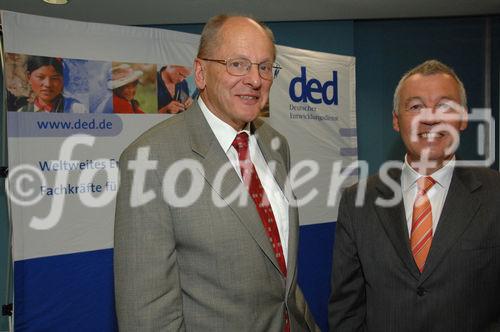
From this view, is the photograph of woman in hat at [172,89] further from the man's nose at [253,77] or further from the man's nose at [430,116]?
the man's nose at [430,116]

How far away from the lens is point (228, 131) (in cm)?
140

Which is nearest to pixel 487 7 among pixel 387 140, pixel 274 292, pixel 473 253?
pixel 387 140

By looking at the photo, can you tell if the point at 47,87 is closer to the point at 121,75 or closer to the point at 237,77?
the point at 121,75

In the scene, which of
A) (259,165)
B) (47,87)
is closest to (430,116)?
(259,165)

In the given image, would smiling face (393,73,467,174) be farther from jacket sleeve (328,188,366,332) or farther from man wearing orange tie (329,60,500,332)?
jacket sleeve (328,188,366,332)

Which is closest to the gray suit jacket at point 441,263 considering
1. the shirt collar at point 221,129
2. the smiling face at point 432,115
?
the smiling face at point 432,115

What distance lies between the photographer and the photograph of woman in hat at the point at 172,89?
2965 mm

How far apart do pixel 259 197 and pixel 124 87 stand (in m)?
1.76

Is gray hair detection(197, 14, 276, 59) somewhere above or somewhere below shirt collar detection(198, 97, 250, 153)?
above

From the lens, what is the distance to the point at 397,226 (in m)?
1.45

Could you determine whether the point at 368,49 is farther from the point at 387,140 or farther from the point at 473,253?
the point at 473,253

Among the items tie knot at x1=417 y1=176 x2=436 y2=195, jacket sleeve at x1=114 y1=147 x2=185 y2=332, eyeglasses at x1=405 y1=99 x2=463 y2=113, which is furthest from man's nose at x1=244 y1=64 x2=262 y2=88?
tie knot at x1=417 y1=176 x2=436 y2=195

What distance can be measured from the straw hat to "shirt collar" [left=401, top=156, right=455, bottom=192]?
1935 mm

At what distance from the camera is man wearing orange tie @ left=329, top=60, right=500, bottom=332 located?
1.34 metres
